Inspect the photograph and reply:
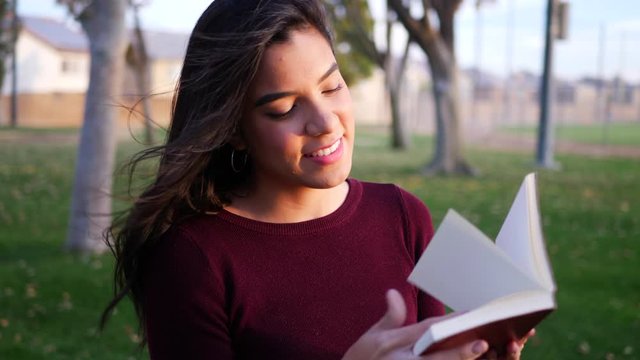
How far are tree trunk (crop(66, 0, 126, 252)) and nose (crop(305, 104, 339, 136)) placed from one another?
18.5 feet

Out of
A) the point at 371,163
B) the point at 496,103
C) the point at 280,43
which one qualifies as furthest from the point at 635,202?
the point at 496,103

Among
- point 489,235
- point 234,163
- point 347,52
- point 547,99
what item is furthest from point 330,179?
point 347,52

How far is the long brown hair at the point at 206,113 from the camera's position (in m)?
1.74

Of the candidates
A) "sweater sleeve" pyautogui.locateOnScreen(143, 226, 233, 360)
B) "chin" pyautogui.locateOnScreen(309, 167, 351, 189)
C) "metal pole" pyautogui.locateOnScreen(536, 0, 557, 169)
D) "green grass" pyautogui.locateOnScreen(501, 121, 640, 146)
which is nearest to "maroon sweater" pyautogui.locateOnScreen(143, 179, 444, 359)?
"sweater sleeve" pyautogui.locateOnScreen(143, 226, 233, 360)

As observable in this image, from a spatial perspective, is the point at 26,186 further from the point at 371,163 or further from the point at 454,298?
the point at 454,298

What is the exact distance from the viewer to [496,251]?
53.7 inches

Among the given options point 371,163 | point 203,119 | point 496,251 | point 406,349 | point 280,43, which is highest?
point 280,43

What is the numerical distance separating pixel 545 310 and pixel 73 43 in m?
51.1

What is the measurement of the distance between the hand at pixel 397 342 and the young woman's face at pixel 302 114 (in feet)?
1.39

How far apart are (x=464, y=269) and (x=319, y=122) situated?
1.49ft

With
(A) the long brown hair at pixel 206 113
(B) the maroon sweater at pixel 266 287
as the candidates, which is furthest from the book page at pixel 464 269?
(A) the long brown hair at pixel 206 113

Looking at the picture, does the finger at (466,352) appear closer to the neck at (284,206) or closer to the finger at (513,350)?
the finger at (513,350)

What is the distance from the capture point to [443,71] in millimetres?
15211

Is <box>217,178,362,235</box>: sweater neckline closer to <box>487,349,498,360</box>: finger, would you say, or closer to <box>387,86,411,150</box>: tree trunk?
<box>487,349,498,360</box>: finger
